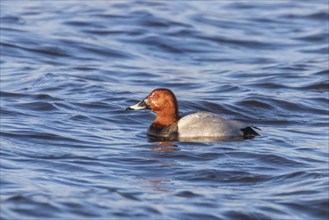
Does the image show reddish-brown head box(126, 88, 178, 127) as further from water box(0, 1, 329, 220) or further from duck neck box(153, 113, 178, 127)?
water box(0, 1, 329, 220)

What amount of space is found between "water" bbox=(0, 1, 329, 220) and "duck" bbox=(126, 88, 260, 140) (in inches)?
9.6

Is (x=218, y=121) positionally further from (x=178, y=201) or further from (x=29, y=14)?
(x=29, y=14)

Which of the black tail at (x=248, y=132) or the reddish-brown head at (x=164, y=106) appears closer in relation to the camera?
the black tail at (x=248, y=132)

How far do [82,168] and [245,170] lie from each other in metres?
1.69

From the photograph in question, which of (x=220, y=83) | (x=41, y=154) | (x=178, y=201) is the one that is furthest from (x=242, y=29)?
(x=178, y=201)

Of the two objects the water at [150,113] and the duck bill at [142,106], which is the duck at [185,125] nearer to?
the duck bill at [142,106]

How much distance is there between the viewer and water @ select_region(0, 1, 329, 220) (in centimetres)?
961

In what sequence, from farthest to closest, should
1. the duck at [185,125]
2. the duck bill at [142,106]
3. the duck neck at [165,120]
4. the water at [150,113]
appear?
the duck bill at [142,106] → the duck neck at [165,120] → the duck at [185,125] → the water at [150,113]

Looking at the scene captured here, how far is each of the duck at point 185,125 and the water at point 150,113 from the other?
0.24 meters

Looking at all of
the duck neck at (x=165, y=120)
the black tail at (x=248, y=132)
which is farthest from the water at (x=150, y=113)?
the duck neck at (x=165, y=120)

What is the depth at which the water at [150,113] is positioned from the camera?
961 centimetres

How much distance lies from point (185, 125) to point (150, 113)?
1.71 metres

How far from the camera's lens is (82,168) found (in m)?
10.9

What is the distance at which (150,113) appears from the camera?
1455 cm
